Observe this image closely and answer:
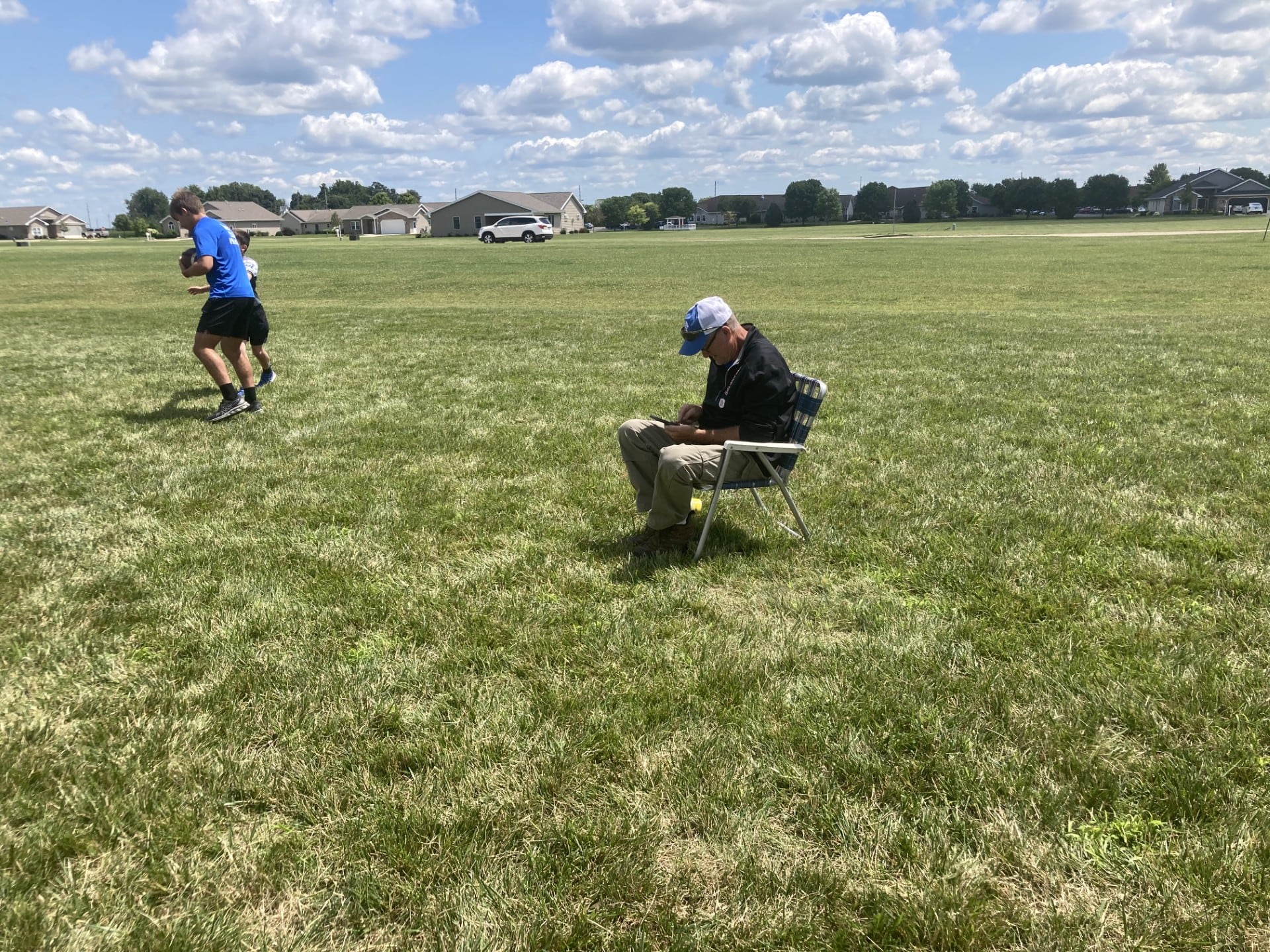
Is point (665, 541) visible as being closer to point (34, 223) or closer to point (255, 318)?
point (255, 318)

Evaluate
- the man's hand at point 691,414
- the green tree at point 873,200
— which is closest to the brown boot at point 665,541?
the man's hand at point 691,414

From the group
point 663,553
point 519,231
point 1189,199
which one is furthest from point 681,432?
point 1189,199

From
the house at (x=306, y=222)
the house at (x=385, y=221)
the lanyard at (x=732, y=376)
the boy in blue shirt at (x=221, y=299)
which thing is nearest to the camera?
the lanyard at (x=732, y=376)

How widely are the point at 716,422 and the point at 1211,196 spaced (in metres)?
154

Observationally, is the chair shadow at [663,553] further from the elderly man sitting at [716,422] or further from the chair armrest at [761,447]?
the chair armrest at [761,447]

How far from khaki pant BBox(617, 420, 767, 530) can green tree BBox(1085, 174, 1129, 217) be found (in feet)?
435

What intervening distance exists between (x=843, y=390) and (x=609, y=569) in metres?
5.58

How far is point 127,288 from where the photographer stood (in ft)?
78.9

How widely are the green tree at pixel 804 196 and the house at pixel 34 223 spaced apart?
107731 mm

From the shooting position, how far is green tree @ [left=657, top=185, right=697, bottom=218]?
493ft

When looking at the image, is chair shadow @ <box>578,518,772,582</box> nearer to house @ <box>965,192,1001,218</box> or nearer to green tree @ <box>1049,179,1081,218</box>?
green tree @ <box>1049,179,1081,218</box>

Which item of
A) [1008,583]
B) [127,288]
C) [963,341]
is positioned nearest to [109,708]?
[1008,583]

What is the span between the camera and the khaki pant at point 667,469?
4.57m

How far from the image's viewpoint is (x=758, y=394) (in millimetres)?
4543
